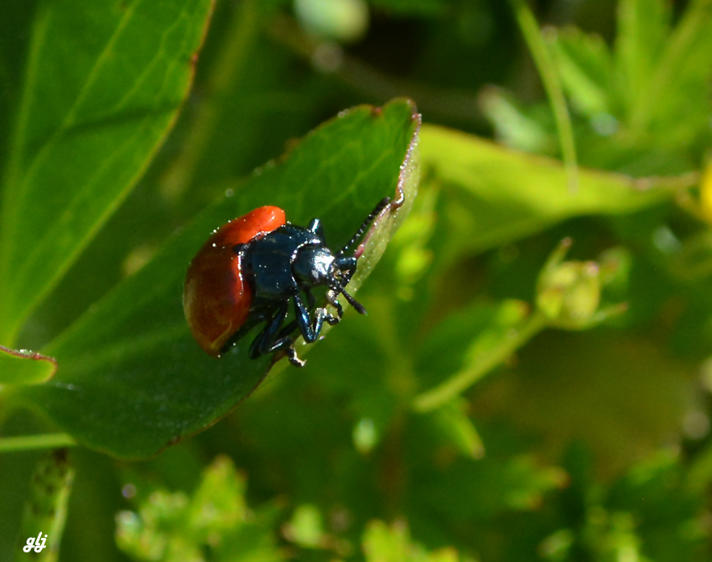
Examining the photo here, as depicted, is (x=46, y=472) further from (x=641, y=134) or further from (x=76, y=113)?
(x=641, y=134)

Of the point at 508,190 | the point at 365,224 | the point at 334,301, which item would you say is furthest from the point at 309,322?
the point at 508,190

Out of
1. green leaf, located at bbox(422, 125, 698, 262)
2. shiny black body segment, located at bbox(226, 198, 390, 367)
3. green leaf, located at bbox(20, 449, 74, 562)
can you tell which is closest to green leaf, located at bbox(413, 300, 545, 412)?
green leaf, located at bbox(422, 125, 698, 262)

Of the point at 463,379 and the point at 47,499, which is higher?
the point at 463,379

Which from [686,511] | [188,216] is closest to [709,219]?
[686,511]

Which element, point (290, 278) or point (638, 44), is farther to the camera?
point (638, 44)

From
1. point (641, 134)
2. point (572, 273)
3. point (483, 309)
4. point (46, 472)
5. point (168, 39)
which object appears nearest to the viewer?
point (46, 472)

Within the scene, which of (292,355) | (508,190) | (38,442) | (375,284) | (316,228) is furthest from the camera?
(508,190)

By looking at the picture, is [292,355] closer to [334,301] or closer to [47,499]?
[334,301]

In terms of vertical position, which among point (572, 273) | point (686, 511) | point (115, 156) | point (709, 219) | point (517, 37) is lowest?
point (686, 511)
